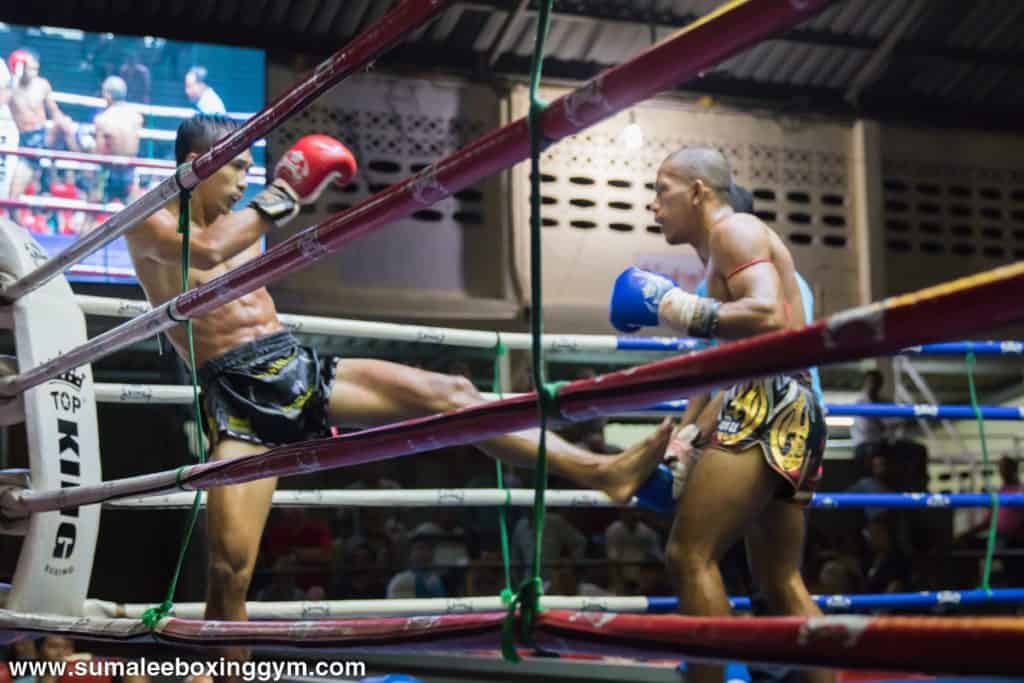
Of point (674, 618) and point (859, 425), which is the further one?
point (859, 425)

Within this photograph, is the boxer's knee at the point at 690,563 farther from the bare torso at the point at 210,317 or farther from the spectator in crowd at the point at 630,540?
the spectator in crowd at the point at 630,540

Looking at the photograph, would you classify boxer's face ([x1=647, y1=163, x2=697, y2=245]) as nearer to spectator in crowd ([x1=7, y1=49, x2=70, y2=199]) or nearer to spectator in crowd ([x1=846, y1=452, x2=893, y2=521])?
spectator in crowd ([x1=846, y1=452, x2=893, y2=521])

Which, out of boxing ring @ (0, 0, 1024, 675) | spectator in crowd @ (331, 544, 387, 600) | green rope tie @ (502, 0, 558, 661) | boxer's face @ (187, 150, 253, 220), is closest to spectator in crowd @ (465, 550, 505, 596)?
spectator in crowd @ (331, 544, 387, 600)

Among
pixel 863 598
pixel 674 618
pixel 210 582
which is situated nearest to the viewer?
pixel 674 618

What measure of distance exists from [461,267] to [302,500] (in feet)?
11.8

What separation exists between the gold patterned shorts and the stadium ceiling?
155 inches

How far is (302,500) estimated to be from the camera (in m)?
2.38

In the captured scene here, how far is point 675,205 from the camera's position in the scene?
6.41 ft

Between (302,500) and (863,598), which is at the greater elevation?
(302,500)

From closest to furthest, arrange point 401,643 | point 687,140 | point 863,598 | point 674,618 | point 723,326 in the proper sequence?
1. point 674,618
2. point 401,643
3. point 723,326
4. point 863,598
5. point 687,140

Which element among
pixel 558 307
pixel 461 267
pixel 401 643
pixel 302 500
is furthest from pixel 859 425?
pixel 401 643

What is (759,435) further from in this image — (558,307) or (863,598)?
(558,307)

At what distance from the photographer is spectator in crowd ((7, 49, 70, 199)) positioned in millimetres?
5113

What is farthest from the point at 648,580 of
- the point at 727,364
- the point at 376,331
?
the point at 727,364
